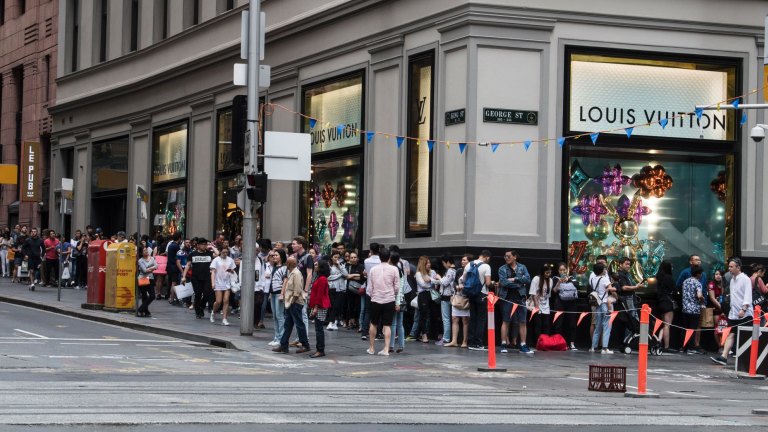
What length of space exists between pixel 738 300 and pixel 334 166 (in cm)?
1073

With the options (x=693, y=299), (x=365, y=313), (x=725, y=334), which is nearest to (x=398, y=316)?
(x=365, y=313)

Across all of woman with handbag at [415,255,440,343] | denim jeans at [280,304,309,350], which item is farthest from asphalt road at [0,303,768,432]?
woman with handbag at [415,255,440,343]

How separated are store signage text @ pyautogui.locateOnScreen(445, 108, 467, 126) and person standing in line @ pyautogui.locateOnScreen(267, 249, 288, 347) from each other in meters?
4.69

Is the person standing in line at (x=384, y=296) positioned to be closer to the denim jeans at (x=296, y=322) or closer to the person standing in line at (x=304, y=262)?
the denim jeans at (x=296, y=322)

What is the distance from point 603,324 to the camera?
2406 cm

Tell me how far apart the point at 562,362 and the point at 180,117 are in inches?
771

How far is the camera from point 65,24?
46.4m

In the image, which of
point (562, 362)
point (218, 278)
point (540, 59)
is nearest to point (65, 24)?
point (218, 278)

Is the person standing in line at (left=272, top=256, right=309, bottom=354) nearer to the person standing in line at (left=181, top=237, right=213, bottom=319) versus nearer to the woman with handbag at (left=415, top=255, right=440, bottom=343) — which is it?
the woman with handbag at (left=415, top=255, right=440, bottom=343)

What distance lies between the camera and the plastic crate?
53.3ft

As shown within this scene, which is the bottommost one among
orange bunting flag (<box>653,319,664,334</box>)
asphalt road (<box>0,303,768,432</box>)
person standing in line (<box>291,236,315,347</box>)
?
asphalt road (<box>0,303,768,432</box>)

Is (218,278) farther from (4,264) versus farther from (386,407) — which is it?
(4,264)

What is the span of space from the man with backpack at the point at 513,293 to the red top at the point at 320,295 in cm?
398

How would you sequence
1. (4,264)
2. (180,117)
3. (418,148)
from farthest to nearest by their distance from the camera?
(4,264) < (180,117) < (418,148)
